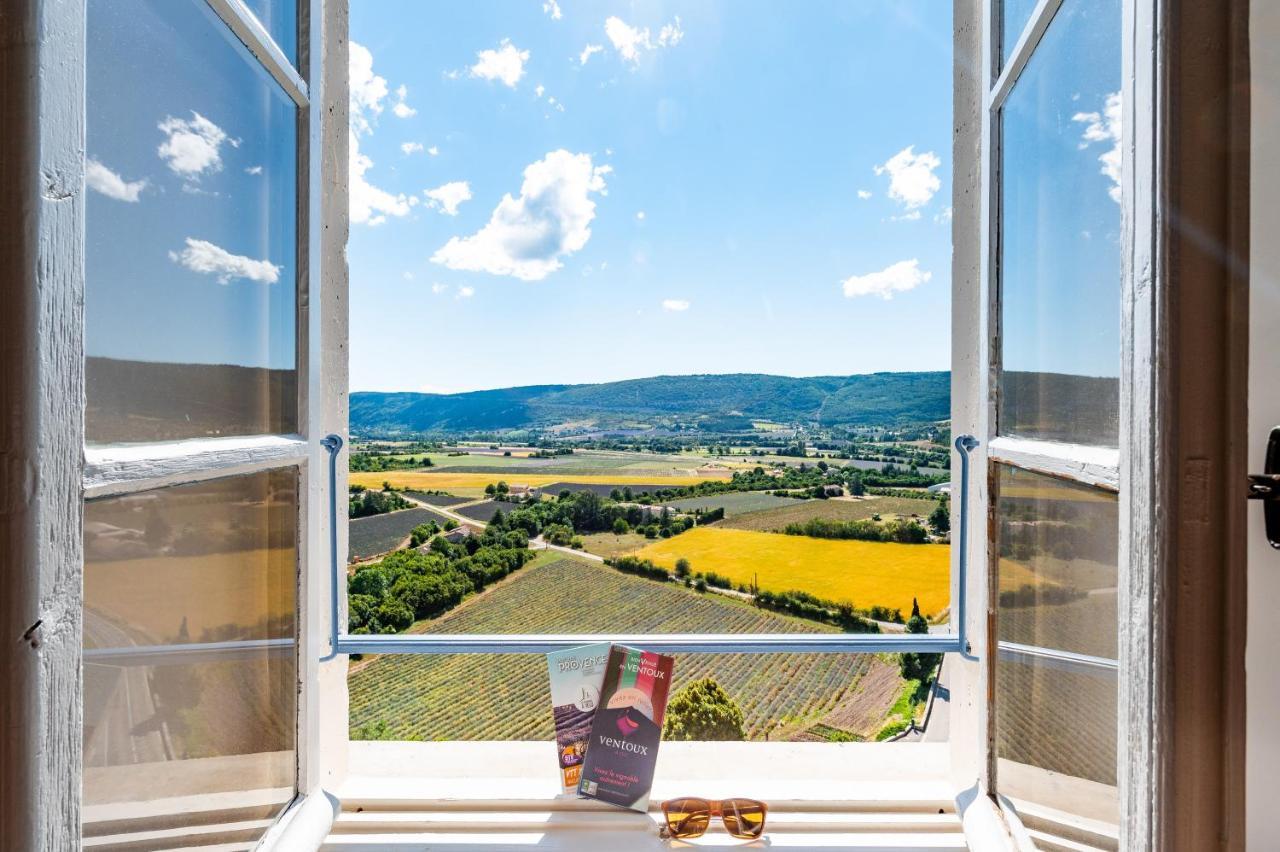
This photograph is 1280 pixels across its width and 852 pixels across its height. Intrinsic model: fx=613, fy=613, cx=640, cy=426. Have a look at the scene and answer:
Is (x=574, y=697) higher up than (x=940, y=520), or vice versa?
(x=940, y=520)

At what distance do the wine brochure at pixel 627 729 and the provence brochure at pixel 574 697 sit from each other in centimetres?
1

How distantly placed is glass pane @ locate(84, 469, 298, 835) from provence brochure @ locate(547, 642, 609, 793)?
0.40 m

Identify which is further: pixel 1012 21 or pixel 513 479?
pixel 513 479

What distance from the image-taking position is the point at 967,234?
1093 millimetres

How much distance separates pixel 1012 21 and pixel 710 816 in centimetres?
129

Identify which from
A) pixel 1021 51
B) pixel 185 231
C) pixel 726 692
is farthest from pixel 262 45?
pixel 726 692

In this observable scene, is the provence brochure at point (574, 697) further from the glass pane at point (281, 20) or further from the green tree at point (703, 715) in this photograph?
the glass pane at point (281, 20)

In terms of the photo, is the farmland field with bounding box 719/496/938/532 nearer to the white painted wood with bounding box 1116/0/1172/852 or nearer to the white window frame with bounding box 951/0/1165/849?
the white window frame with bounding box 951/0/1165/849

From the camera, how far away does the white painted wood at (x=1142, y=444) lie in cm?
52

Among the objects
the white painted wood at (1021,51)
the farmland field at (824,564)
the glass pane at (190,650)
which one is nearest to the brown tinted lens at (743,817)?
the farmland field at (824,564)

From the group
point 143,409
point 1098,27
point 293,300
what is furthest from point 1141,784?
point 293,300

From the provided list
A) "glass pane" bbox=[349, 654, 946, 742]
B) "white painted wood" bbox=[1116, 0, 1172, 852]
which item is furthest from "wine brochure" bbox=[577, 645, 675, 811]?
"white painted wood" bbox=[1116, 0, 1172, 852]

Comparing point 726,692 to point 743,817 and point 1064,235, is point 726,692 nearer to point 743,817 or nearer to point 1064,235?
point 743,817

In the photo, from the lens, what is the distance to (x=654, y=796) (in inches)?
42.0
